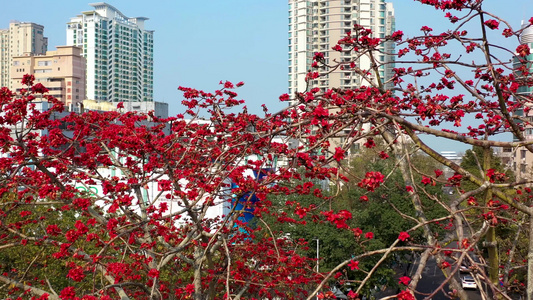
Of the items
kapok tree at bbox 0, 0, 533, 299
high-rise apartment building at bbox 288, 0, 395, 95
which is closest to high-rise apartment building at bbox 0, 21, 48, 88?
high-rise apartment building at bbox 288, 0, 395, 95

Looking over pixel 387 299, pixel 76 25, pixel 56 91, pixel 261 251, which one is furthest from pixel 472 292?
pixel 76 25

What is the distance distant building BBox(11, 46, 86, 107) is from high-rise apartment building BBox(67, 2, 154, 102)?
1837 cm

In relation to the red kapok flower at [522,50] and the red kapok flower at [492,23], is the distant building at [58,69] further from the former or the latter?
the red kapok flower at [522,50]

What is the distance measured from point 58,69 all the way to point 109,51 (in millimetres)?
25435

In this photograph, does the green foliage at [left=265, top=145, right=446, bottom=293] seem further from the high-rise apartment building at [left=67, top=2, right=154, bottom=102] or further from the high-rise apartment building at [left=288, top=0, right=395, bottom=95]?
the high-rise apartment building at [left=67, top=2, right=154, bottom=102]

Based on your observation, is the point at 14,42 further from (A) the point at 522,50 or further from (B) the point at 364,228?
(A) the point at 522,50

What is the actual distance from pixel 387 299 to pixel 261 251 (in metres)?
5.41

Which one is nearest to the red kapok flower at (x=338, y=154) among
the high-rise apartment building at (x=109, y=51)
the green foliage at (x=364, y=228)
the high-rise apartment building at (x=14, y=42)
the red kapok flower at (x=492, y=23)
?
the red kapok flower at (x=492, y=23)

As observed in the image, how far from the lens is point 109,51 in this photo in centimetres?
13125

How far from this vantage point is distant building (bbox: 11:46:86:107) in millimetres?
106062

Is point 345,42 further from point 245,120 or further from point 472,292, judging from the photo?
point 472,292

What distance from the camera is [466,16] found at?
4988 millimetres

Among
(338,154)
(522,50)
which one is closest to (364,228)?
(522,50)

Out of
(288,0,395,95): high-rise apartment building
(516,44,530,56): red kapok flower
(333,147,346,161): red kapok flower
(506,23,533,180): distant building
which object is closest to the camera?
(333,147,346,161): red kapok flower
